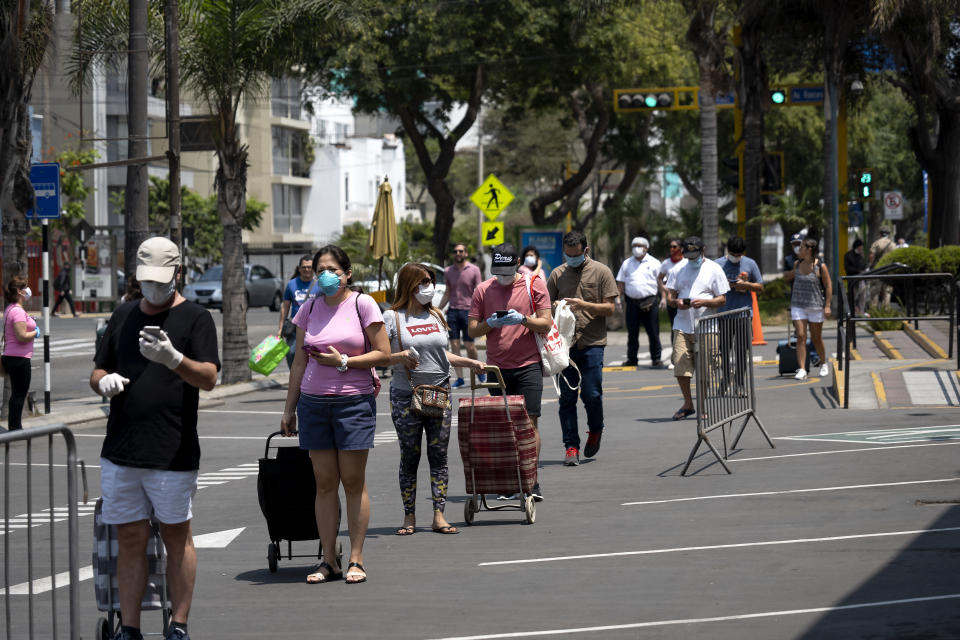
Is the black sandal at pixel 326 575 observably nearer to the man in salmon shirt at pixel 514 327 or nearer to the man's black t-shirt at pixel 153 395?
the man's black t-shirt at pixel 153 395

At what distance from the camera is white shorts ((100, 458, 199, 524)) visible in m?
6.13

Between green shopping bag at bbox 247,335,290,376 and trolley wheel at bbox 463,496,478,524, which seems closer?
trolley wheel at bbox 463,496,478,524

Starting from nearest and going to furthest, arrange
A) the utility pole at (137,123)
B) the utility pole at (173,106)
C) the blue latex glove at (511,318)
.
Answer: the blue latex glove at (511,318) < the utility pole at (137,123) < the utility pole at (173,106)

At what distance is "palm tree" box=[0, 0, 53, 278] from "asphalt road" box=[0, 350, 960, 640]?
21.6ft

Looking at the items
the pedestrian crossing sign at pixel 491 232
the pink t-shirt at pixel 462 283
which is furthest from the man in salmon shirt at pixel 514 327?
the pedestrian crossing sign at pixel 491 232

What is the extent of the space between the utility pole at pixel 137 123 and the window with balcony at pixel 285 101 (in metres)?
54.2

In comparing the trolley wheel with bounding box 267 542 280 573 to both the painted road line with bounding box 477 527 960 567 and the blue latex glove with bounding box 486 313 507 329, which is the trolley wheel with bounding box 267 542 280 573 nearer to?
the painted road line with bounding box 477 527 960 567

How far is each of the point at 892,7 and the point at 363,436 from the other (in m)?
21.9

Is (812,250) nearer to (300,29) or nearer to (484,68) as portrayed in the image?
(300,29)

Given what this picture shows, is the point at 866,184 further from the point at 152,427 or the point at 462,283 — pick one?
the point at 152,427

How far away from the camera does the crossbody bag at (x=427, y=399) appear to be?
29.7 ft

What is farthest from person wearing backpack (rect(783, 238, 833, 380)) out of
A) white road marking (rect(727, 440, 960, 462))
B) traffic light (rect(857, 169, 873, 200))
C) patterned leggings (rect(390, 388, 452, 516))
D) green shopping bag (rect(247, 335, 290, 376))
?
traffic light (rect(857, 169, 873, 200))

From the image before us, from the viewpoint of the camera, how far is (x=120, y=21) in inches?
829

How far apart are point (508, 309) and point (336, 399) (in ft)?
9.45
